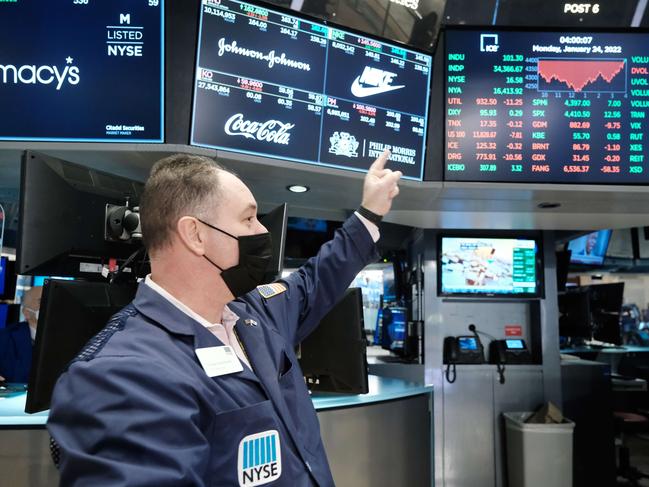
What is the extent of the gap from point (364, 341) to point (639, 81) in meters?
1.99

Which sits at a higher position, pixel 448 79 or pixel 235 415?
pixel 448 79

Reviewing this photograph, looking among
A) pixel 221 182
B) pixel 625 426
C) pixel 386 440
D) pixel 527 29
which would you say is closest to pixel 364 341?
pixel 386 440

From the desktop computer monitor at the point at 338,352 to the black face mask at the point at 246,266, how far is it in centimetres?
90

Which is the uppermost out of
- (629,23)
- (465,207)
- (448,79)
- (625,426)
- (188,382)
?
(629,23)

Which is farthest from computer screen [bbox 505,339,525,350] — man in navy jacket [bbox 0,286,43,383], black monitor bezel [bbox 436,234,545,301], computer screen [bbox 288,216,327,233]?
man in navy jacket [bbox 0,286,43,383]

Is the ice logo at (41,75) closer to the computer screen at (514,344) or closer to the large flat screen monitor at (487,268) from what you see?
the large flat screen monitor at (487,268)

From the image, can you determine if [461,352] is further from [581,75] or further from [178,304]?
[178,304]

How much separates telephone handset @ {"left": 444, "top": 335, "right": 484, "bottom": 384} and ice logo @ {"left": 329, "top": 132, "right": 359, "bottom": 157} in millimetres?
1967

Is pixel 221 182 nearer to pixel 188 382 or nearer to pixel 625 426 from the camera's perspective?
pixel 188 382

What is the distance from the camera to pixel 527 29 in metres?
2.68

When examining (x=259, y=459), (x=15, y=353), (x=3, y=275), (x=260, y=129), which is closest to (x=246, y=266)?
(x=259, y=459)

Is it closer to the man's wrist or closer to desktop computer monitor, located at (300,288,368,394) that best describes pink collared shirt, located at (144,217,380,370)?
the man's wrist

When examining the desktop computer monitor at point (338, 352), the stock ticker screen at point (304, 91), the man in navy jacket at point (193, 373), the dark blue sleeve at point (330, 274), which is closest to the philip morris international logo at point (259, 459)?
the man in navy jacket at point (193, 373)

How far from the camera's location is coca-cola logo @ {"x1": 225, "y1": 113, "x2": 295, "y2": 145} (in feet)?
7.14
